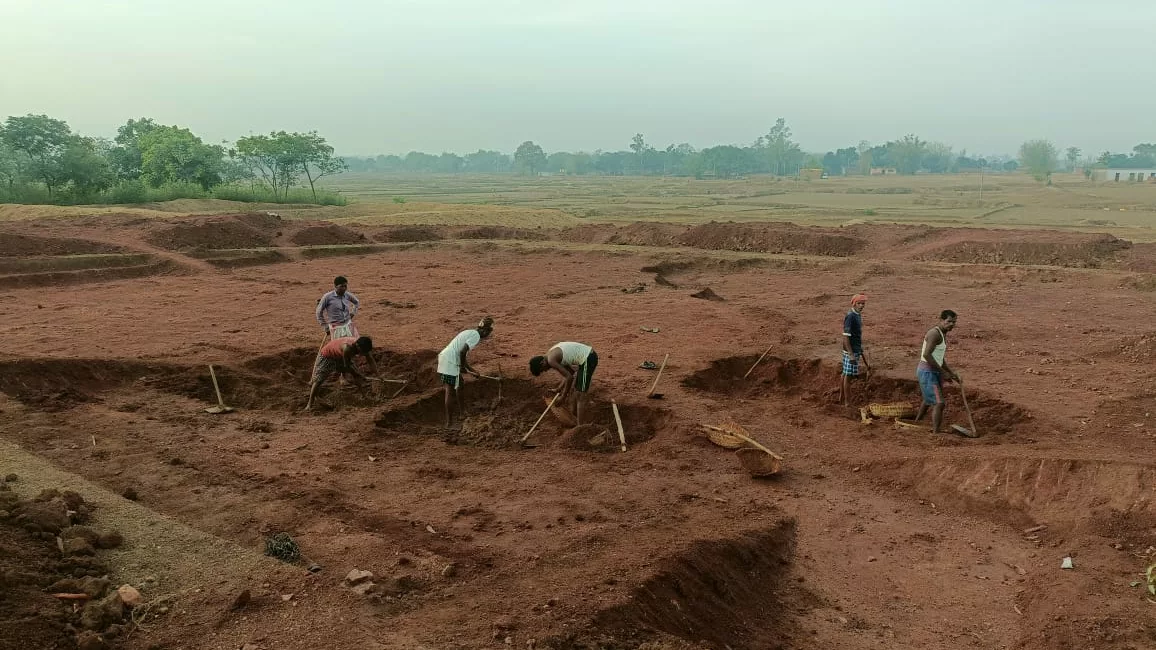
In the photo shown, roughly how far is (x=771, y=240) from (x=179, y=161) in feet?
110

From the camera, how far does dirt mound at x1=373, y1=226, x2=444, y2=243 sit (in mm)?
30141

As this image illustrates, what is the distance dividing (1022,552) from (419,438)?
271 inches

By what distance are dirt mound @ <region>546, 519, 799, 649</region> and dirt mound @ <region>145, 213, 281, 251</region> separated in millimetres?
23933

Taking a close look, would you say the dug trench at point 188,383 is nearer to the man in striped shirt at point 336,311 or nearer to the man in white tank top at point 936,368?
the man in striped shirt at point 336,311

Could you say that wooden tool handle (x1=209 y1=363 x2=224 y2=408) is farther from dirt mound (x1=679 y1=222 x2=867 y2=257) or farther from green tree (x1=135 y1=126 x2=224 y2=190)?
green tree (x1=135 y1=126 x2=224 y2=190)

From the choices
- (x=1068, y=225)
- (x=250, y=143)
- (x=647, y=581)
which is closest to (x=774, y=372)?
(x=647, y=581)

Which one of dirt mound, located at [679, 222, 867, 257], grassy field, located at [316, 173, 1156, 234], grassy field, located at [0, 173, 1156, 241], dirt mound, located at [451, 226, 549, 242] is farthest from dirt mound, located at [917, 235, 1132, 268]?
dirt mound, located at [451, 226, 549, 242]

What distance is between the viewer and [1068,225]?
36000 mm

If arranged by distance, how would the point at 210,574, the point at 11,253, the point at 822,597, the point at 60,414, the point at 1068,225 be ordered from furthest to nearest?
1. the point at 1068,225
2. the point at 11,253
3. the point at 60,414
4. the point at 822,597
5. the point at 210,574

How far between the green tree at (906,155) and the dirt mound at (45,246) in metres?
128

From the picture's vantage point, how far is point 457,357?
9.75 m

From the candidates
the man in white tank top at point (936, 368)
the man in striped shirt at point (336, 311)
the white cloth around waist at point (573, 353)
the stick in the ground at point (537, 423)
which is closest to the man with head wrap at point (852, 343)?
the man in white tank top at point (936, 368)

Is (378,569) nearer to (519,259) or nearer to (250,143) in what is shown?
(519,259)

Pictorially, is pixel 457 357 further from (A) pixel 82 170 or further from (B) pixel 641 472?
(A) pixel 82 170
